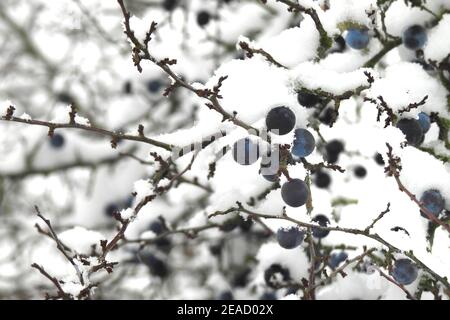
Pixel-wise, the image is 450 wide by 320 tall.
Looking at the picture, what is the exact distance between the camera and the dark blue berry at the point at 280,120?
199cm

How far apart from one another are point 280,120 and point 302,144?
0.45 ft

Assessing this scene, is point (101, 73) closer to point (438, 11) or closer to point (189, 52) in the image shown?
point (189, 52)

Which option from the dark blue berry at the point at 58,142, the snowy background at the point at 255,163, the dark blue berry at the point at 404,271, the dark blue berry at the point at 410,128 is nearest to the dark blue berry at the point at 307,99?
the snowy background at the point at 255,163

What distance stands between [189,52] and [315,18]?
8.38 ft

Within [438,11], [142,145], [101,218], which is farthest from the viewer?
[101,218]

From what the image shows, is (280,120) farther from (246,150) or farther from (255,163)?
(255,163)

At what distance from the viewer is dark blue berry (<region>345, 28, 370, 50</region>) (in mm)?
2420

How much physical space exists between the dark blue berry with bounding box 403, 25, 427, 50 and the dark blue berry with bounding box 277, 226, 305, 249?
93cm

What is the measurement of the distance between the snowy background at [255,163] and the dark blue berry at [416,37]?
0.10ft

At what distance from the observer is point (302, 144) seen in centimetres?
206

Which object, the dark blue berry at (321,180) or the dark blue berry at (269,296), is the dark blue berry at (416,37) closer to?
the dark blue berry at (321,180)

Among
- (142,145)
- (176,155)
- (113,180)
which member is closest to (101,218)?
(113,180)

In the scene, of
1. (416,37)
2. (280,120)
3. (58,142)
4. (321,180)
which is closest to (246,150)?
(280,120)

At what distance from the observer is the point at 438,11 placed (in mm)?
2504
